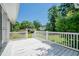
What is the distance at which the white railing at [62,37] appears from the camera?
4227 millimetres

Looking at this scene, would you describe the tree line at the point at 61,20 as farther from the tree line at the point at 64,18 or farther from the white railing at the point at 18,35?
the white railing at the point at 18,35

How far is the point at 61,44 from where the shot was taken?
4.32 m

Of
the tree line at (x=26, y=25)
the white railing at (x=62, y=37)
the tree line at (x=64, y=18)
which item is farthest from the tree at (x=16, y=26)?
the tree line at (x=64, y=18)

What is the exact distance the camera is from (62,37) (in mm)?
4328

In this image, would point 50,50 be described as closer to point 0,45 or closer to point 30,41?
point 30,41

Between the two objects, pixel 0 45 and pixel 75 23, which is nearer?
pixel 75 23

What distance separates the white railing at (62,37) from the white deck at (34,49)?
113 millimetres

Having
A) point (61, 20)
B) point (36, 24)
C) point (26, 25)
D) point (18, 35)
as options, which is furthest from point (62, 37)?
point (18, 35)

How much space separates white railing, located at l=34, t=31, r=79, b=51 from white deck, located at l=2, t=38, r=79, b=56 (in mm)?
113

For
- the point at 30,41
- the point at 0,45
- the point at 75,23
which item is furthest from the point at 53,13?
the point at 0,45

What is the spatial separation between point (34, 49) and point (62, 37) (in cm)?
69

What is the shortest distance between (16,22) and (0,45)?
2.27 feet

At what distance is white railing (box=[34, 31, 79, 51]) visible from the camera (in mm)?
4227

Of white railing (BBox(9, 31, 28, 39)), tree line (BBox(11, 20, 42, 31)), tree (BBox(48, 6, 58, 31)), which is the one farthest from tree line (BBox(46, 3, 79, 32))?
white railing (BBox(9, 31, 28, 39))
